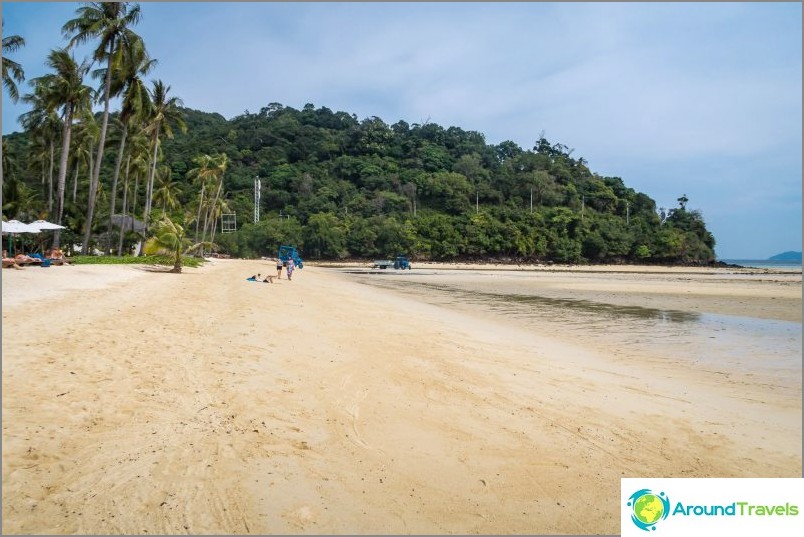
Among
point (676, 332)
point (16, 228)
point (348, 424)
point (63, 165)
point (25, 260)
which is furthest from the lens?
point (63, 165)

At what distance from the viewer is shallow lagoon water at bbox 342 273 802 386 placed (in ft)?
28.5

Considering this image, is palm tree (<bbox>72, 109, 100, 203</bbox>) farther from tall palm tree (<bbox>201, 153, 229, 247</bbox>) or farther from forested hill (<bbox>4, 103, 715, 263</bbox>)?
tall palm tree (<bbox>201, 153, 229, 247</bbox>)

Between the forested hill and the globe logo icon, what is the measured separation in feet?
162

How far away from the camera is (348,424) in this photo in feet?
15.5

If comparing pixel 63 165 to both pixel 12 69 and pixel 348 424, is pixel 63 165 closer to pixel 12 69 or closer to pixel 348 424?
pixel 12 69

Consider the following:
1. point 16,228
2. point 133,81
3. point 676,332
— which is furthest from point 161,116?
point 676,332

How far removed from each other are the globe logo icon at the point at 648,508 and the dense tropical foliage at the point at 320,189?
1043 inches

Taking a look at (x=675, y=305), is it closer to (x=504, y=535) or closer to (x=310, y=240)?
(x=504, y=535)

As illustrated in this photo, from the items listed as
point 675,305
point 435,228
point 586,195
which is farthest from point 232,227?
point 675,305

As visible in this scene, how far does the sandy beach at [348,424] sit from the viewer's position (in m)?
3.21

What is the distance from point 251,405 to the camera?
4973 millimetres

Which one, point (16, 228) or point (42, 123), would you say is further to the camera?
→ point (42, 123)

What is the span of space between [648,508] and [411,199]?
94.7 meters

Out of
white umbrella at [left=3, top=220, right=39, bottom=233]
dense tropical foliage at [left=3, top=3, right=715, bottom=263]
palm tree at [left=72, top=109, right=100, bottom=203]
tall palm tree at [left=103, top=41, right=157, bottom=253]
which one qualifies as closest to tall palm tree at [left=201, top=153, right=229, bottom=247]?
dense tropical foliage at [left=3, top=3, right=715, bottom=263]
